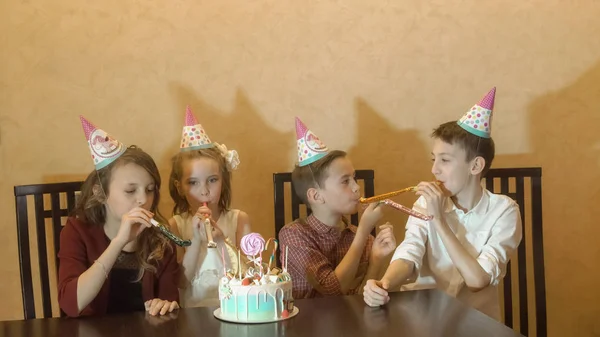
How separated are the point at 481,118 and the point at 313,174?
55 centimetres

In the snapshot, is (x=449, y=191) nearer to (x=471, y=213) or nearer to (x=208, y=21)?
(x=471, y=213)

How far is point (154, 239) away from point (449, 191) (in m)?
0.89

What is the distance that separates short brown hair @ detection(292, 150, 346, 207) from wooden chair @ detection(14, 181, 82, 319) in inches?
27.6

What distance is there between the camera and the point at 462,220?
75.6 inches

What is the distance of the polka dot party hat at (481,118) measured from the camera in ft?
6.19

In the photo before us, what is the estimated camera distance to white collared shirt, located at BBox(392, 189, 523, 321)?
186 centimetres

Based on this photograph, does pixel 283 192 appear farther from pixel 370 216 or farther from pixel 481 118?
pixel 481 118

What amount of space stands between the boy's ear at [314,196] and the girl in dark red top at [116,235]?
1.57 feet

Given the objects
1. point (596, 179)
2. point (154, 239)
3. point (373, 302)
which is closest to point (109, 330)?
point (154, 239)

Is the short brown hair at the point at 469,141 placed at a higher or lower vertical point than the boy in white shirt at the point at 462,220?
higher

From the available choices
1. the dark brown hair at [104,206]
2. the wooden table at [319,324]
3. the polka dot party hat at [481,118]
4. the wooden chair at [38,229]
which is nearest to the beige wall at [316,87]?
the wooden chair at [38,229]

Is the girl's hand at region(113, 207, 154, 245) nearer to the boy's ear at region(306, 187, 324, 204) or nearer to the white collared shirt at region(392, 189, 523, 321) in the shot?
the boy's ear at region(306, 187, 324, 204)

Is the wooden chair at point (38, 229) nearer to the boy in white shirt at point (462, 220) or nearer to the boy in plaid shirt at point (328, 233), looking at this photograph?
the boy in plaid shirt at point (328, 233)

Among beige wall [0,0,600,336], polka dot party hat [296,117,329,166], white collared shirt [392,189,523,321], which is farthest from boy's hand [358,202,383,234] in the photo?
beige wall [0,0,600,336]
